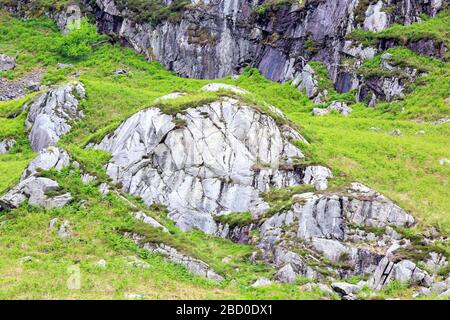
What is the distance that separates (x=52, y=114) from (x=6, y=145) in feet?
10.7

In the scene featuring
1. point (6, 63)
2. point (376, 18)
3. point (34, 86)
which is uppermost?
point (376, 18)

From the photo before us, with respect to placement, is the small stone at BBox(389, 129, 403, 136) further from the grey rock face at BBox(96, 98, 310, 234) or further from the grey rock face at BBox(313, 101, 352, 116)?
the grey rock face at BBox(96, 98, 310, 234)

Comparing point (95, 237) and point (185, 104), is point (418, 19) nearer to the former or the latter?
point (185, 104)

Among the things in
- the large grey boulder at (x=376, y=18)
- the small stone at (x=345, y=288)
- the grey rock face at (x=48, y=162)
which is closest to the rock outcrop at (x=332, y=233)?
the small stone at (x=345, y=288)

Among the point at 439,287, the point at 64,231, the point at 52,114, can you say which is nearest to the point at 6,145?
the point at 52,114

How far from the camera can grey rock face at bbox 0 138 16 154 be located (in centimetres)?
4031

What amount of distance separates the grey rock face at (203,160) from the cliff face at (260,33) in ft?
76.9

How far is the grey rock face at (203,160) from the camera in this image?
28016mm

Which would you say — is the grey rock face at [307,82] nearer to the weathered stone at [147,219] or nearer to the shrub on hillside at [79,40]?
the shrub on hillside at [79,40]

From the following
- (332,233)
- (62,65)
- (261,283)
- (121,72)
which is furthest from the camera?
(62,65)

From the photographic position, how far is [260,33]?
57.8 m

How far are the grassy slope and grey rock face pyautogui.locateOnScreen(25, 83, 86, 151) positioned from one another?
26.8 inches

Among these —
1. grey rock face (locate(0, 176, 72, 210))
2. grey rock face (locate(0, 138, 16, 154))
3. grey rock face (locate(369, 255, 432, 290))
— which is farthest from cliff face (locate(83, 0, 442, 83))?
grey rock face (locate(369, 255, 432, 290))

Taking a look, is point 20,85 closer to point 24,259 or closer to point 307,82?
point 307,82
